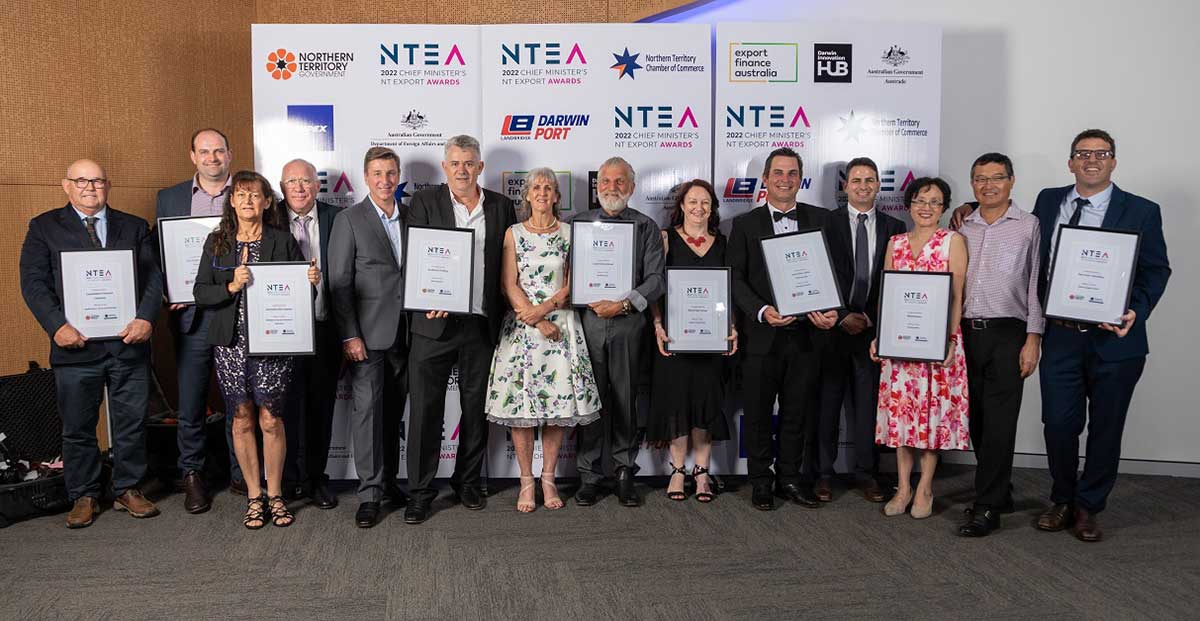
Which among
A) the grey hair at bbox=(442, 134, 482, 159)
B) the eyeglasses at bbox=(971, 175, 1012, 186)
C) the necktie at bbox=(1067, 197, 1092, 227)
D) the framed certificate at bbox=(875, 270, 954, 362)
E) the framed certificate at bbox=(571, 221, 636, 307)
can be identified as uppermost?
the grey hair at bbox=(442, 134, 482, 159)

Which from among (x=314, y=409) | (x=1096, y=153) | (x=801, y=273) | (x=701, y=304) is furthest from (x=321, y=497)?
(x=1096, y=153)

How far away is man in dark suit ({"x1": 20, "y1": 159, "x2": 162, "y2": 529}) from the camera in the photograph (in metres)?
3.93

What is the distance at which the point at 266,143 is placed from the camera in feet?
15.0

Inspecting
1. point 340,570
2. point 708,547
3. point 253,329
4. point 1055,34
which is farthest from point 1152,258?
point 253,329

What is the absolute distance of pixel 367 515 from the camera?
392 centimetres

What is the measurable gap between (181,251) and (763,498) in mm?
3183

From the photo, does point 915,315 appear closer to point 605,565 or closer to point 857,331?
point 857,331

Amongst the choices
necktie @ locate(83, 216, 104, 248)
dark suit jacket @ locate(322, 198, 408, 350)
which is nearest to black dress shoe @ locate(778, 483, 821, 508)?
dark suit jacket @ locate(322, 198, 408, 350)

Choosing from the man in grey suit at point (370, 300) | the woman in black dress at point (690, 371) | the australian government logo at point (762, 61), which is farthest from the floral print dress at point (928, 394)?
the man in grey suit at point (370, 300)

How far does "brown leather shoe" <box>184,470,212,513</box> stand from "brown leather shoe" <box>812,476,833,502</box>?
3.13m

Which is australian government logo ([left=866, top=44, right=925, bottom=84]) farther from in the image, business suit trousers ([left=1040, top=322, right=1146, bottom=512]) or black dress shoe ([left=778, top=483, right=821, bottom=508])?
black dress shoe ([left=778, top=483, right=821, bottom=508])

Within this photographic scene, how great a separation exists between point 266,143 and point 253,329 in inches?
53.9

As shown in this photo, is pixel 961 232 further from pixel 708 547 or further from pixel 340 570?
pixel 340 570

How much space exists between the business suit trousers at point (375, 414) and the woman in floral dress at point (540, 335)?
0.52 metres
